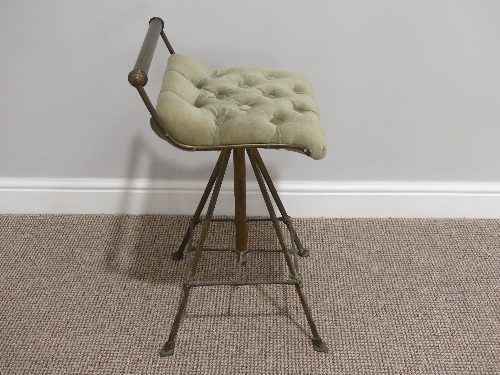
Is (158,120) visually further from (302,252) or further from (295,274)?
(302,252)

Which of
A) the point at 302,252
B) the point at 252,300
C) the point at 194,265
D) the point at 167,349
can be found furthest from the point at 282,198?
the point at 167,349

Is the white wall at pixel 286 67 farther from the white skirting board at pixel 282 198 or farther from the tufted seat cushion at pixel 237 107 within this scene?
→ the tufted seat cushion at pixel 237 107

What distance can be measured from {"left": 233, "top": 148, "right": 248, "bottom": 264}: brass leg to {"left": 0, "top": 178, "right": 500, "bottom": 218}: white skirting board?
0.31 m

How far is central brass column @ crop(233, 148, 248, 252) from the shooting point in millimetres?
1148

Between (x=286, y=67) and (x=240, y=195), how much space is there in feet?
1.46

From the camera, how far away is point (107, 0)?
1.32m

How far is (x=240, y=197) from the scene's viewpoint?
122cm

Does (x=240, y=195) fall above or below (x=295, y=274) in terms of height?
above

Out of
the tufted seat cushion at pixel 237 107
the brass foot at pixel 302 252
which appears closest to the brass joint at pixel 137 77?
the tufted seat cushion at pixel 237 107

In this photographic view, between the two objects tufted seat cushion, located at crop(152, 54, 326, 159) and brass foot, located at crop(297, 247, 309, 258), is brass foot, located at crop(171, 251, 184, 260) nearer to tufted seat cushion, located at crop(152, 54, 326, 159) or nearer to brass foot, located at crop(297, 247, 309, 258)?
brass foot, located at crop(297, 247, 309, 258)

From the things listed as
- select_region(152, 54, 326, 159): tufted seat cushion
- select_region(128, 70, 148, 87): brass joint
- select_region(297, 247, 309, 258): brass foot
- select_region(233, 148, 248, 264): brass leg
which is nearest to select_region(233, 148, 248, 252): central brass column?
select_region(233, 148, 248, 264): brass leg

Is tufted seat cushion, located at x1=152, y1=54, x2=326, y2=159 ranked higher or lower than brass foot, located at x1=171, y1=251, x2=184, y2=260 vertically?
higher

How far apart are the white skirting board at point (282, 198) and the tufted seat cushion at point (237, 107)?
492mm

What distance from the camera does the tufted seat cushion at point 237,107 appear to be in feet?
3.17
